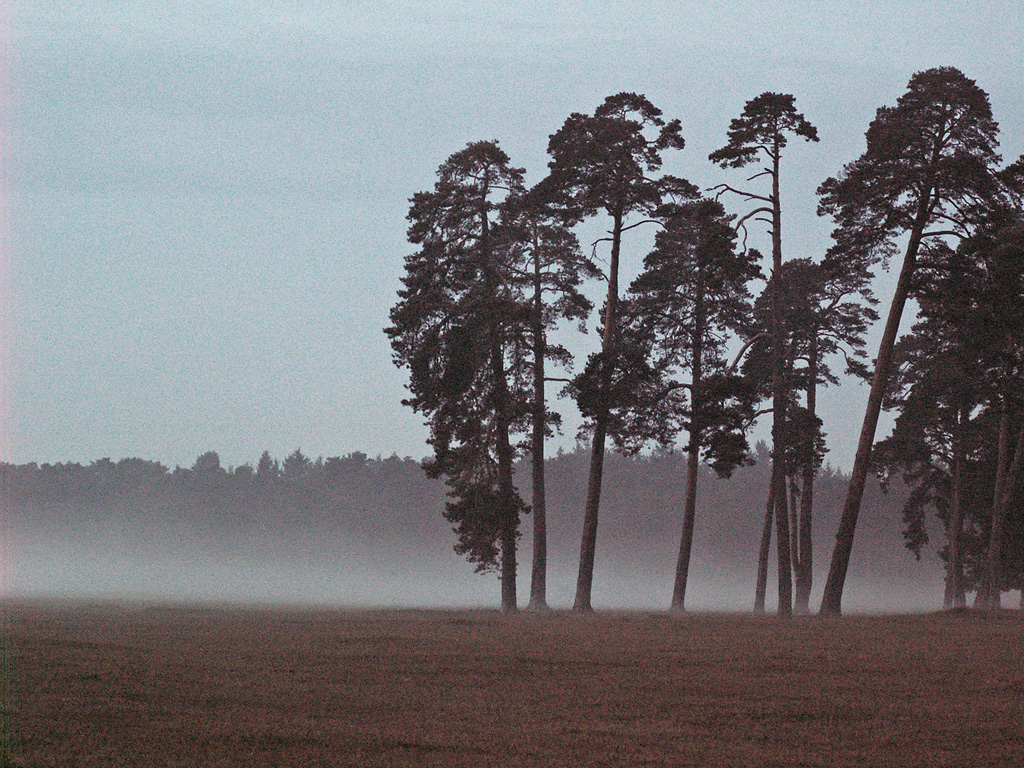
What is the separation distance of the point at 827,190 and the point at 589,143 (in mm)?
9645

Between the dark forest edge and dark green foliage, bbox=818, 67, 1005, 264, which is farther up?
dark green foliage, bbox=818, 67, 1005, 264

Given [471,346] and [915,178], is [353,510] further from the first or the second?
[915,178]

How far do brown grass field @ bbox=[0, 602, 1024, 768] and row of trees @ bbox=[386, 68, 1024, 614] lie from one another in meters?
13.4

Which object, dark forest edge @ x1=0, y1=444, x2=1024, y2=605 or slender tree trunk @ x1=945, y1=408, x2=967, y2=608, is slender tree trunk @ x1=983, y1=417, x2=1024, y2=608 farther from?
dark forest edge @ x1=0, y1=444, x2=1024, y2=605

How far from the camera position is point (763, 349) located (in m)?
45.0

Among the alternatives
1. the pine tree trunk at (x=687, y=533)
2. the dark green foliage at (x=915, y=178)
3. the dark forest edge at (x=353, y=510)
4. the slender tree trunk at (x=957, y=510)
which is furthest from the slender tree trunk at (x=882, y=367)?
the dark forest edge at (x=353, y=510)

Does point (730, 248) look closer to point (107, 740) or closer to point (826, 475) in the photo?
point (107, 740)

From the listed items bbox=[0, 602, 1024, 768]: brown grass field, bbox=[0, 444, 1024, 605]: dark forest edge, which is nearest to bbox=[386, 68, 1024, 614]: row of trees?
bbox=[0, 602, 1024, 768]: brown grass field

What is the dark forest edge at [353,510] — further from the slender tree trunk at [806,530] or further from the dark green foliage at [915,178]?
the dark green foliage at [915,178]

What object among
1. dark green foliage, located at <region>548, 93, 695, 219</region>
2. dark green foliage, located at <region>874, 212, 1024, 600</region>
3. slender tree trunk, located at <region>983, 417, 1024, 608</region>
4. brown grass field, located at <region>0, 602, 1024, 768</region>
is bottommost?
brown grass field, located at <region>0, 602, 1024, 768</region>

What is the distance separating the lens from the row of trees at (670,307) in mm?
32188

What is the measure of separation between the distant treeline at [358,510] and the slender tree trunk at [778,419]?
363 feet

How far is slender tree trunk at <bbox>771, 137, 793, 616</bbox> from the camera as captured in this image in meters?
36.5

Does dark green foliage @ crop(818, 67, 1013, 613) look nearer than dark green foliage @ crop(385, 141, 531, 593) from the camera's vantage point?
Yes
